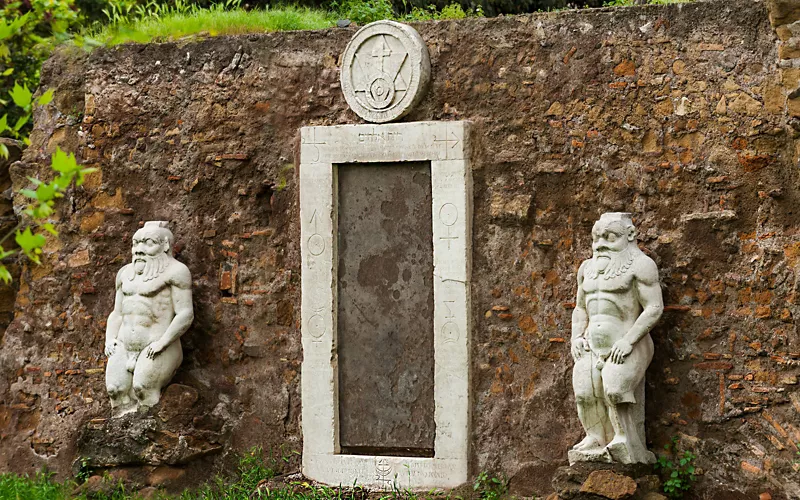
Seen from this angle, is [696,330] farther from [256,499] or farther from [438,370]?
[256,499]

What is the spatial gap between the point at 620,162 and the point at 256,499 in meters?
3.18

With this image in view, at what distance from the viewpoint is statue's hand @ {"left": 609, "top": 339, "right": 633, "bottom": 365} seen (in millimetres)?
7188

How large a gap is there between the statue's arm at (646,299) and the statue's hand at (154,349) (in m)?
3.16

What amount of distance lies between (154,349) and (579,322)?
2.90m

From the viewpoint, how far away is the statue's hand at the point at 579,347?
24.1 ft

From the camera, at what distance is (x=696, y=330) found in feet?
24.5

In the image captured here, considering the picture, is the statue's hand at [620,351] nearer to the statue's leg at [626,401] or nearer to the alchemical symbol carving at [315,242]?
the statue's leg at [626,401]

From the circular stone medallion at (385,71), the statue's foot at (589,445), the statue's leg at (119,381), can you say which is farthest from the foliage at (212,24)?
the statue's foot at (589,445)

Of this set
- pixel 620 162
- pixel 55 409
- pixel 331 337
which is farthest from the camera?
pixel 55 409

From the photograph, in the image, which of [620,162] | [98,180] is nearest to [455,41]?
[620,162]

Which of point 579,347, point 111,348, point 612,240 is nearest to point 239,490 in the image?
point 111,348

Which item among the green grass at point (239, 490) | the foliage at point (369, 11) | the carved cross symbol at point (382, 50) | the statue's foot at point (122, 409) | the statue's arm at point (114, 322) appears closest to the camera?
the green grass at point (239, 490)

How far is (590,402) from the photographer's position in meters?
7.32

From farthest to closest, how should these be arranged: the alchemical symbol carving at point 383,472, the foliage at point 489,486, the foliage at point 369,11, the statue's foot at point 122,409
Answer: the foliage at point 369,11 < the statue's foot at point 122,409 < the alchemical symbol carving at point 383,472 < the foliage at point 489,486
